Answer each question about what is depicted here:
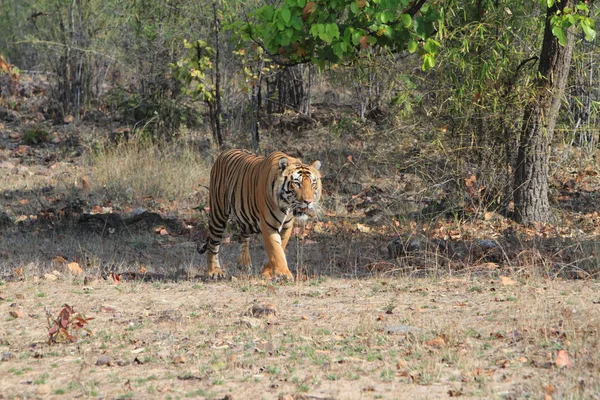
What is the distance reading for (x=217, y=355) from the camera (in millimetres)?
5664

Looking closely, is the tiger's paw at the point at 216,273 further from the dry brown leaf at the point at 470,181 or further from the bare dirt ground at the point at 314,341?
the dry brown leaf at the point at 470,181

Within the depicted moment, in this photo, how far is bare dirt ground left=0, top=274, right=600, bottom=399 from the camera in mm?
5031

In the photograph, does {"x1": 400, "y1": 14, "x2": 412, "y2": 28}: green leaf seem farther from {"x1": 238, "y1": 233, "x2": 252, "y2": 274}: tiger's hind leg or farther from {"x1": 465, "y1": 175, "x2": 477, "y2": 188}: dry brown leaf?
{"x1": 465, "y1": 175, "x2": 477, "y2": 188}: dry brown leaf

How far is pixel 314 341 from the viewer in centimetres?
591

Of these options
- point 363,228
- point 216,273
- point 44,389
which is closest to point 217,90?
point 363,228

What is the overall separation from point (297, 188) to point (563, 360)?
362 centimetres

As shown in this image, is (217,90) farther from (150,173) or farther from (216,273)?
(216,273)

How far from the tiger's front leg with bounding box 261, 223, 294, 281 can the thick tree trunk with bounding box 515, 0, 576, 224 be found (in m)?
3.58

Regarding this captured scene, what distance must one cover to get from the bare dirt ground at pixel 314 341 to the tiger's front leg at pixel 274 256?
16.4 inches

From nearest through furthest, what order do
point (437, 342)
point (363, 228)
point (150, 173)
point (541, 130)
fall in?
point (437, 342), point (541, 130), point (363, 228), point (150, 173)

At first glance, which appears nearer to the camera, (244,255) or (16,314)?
(16,314)

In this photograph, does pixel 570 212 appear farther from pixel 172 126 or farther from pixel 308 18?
pixel 172 126

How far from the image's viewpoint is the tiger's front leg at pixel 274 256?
831 cm

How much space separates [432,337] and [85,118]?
1398 centimetres
